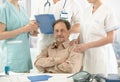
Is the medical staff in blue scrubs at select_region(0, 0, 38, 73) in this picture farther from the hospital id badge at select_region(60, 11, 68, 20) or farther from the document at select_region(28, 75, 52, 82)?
the document at select_region(28, 75, 52, 82)

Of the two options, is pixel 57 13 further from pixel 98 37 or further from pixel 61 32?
pixel 98 37

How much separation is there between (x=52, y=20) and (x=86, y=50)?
1.47ft

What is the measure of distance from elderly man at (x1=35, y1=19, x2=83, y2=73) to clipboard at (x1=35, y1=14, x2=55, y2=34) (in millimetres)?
50

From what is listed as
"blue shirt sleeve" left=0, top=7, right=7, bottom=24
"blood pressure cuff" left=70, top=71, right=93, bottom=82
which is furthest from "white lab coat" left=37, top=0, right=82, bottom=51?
"blood pressure cuff" left=70, top=71, right=93, bottom=82

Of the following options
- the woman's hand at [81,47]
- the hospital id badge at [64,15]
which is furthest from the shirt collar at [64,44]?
the hospital id badge at [64,15]

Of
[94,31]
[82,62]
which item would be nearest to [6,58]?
[82,62]

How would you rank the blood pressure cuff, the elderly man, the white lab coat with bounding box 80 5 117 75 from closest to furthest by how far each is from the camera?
1. the blood pressure cuff
2. the elderly man
3. the white lab coat with bounding box 80 5 117 75

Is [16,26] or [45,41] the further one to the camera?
[45,41]

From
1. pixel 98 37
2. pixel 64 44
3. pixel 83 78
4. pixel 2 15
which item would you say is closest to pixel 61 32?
pixel 64 44

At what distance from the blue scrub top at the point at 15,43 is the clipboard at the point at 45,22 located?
0.18m

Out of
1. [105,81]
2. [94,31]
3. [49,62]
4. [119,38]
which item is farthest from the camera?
[119,38]

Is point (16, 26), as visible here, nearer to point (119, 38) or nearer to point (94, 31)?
point (94, 31)

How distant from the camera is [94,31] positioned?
2.35m

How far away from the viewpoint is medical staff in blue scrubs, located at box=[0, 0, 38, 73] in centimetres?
224
